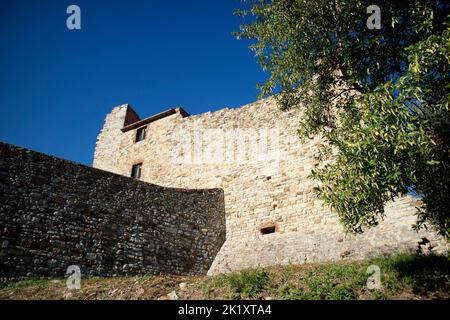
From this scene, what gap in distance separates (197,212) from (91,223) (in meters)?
4.45

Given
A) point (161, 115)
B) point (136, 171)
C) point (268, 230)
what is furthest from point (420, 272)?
point (161, 115)

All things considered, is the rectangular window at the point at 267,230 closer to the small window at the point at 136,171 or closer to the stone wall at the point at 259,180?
the stone wall at the point at 259,180

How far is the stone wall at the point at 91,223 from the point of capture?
973 centimetres

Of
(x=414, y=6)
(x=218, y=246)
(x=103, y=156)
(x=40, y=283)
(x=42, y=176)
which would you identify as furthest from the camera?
(x=103, y=156)

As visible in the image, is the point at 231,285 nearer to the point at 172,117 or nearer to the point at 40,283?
the point at 40,283

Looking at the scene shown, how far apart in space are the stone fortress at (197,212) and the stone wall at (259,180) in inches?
1.9

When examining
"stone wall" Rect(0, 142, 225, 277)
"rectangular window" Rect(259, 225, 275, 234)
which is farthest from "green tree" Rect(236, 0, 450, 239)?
"stone wall" Rect(0, 142, 225, 277)

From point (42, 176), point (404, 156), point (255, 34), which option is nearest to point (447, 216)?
point (404, 156)

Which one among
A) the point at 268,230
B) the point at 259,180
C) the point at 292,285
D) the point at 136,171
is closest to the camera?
the point at 292,285

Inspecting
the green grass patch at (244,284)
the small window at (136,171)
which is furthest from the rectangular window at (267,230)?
the small window at (136,171)

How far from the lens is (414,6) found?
6.68 metres

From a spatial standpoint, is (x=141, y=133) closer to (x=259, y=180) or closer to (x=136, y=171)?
(x=136, y=171)

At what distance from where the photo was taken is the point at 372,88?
25.0 ft
